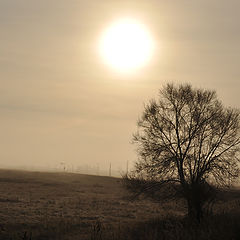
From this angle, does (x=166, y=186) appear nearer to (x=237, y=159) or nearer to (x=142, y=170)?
(x=142, y=170)

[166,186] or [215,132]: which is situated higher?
[215,132]

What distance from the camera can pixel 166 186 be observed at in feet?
81.9

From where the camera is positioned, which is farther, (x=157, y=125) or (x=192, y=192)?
(x=157, y=125)

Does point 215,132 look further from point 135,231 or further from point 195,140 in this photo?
point 135,231

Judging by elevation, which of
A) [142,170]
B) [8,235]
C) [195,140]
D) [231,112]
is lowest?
[8,235]

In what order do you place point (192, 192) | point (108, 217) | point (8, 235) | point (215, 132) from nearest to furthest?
1. point (8, 235)
2. point (192, 192)
3. point (215, 132)
4. point (108, 217)

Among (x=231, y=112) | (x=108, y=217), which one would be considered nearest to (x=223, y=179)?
(x=231, y=112)

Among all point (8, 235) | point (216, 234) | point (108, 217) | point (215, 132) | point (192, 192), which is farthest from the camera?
point (108, 217)

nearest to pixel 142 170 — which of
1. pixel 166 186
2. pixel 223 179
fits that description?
pixel 166 186

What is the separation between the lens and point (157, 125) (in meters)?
25.6

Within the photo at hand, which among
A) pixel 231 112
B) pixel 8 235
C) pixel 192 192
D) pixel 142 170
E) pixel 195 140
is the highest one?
pixel 231 112

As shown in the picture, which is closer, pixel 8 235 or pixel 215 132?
pixel 8 235

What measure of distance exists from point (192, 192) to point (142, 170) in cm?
435

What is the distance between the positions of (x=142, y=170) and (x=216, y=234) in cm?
1173
